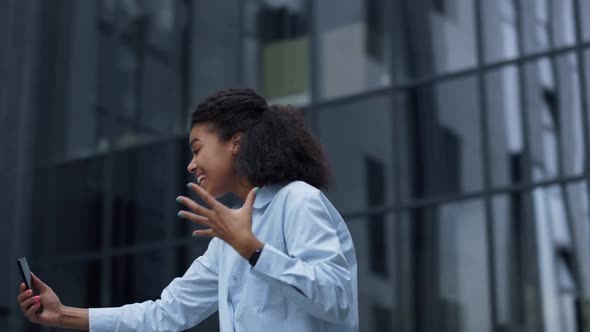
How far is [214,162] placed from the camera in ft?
11.7

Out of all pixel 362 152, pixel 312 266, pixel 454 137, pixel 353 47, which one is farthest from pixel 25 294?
pixel 353 47

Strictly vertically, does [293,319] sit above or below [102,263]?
below

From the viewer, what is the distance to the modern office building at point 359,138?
460 inches

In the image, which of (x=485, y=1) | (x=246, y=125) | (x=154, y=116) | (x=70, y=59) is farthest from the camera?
(x=70, y=59)

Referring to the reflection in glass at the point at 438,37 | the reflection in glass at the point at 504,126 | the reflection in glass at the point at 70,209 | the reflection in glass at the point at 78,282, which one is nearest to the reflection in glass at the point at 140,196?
the reflection in glass at the point at 70,209

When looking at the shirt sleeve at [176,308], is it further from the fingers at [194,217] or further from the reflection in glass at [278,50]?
the reflection in glass at [278,50]

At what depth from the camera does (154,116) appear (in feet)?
48.8

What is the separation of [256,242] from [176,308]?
903mm

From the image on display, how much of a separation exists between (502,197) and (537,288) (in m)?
1.04

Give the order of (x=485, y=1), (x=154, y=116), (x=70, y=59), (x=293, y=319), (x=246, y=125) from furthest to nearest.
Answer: (x=70, y=59) → (x=154, y=116) → (x=485, y=1) → (x=246, y=125) → (x=293, y=319)

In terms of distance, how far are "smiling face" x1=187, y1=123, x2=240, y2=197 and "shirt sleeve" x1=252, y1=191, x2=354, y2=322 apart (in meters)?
0.33

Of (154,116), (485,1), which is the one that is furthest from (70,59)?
(485,1)

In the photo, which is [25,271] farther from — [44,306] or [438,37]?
[438,37]

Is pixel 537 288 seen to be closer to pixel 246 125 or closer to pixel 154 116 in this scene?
pixel 154 116
